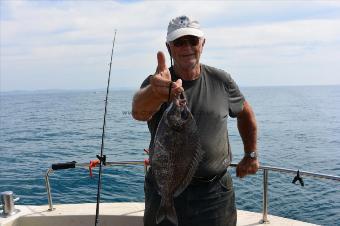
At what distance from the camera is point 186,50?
3.01 metres

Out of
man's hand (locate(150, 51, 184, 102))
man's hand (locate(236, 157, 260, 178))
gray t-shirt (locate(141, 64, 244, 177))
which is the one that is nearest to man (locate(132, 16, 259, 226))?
gray t-shirt (locate(141, 64, 244, 177))

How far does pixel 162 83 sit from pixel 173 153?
484 millimetres

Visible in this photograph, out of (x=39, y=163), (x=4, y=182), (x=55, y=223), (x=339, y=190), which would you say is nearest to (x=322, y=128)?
(x=339, y=190)

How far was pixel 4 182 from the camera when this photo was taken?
1414 cm

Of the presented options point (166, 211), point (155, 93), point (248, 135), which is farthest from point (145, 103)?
point (248, 135)

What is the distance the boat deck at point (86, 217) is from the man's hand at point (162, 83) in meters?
2.50

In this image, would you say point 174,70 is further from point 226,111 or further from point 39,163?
point 39,163

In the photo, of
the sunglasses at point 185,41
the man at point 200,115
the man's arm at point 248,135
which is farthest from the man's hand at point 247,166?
the sunglasses at point 185,41

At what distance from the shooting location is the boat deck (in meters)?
4.79

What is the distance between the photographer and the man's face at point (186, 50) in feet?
9.82

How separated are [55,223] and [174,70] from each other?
281cm

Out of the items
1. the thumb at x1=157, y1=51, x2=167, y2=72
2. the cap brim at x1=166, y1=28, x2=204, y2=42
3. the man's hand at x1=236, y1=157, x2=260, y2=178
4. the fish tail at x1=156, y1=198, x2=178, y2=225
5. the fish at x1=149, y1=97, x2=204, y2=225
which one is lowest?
the fish tail at x1=156, y1=198, x2=178, y2=225

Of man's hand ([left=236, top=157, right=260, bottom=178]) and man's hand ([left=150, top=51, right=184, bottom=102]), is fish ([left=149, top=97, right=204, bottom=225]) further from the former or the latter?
man's hand ([left=236, top=157, right=260, bottom=178])

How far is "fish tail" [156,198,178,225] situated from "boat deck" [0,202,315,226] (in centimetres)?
195
